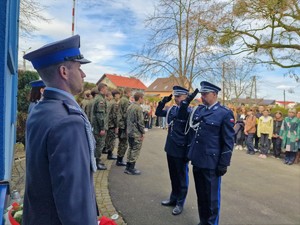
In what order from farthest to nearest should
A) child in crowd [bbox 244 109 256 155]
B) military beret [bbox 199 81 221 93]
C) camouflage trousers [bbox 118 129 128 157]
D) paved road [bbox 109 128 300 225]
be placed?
child in crowd [bbox 244 109 256 155] → camouflage trousers [bbox 118 129 128 157] → paved road [bbox 109 128 300 225] → military beret [bbox 199 81 221 93]

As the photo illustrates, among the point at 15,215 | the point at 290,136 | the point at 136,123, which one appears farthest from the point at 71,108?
the point at 290,136

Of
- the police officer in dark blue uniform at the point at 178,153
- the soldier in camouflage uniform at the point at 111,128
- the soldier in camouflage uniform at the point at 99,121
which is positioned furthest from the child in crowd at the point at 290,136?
the soldier in camouflage uniform at the point at 99,121

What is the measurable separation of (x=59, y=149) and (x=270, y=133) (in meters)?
10.5

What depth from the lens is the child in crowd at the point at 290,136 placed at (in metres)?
9.40

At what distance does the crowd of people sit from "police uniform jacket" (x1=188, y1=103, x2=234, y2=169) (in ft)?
22.6

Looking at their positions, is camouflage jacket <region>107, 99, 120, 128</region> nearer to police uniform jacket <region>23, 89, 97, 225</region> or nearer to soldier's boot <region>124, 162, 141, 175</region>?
soldier's boot <region>124, 162, 141, 175</region>

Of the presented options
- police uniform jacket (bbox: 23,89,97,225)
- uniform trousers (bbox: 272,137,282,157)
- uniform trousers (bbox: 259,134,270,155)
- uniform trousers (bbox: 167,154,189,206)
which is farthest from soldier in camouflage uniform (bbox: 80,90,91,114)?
uniform trousers (bbox: 272,137,282,157)

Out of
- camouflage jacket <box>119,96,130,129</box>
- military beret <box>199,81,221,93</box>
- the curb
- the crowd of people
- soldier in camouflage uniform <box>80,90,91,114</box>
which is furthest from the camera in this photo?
the crowd of people

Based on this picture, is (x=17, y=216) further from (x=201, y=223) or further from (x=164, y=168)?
(x=164, y=168)

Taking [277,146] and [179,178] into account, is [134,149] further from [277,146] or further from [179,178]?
[277,146]

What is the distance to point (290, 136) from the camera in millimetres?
9516

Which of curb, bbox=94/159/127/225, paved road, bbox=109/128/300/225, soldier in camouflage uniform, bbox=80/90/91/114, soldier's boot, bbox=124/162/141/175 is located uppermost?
soldier in camouflage uniform, bbox=80/90/91/114

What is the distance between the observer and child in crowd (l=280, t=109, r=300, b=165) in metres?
9.40

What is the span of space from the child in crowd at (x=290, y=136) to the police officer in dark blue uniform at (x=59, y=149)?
31.3 ft
